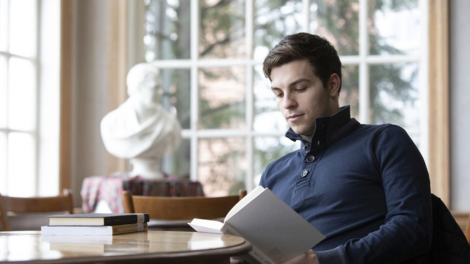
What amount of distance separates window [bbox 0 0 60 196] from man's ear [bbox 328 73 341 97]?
245 centimetres

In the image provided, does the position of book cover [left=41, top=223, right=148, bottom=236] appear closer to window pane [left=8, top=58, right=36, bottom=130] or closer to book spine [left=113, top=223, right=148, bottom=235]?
book spine [left=113, top=223, right=148, bottom=235]

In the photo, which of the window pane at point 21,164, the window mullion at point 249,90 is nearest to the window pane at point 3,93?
the window pane at point 21,164

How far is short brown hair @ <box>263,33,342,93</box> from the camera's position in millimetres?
1643

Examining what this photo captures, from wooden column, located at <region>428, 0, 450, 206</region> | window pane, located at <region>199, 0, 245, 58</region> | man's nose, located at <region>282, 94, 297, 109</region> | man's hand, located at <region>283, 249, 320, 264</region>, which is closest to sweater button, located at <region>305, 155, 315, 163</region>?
man's nose, located at <region>282, 94, 297, 109</region>

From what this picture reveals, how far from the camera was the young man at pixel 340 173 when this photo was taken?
4.59ft

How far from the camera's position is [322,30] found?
4.08m

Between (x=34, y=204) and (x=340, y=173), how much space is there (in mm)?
1680

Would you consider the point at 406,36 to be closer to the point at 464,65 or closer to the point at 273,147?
the point at 464,65

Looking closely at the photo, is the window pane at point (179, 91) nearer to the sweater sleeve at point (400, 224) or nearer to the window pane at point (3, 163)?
the window pane at point (3, 163)

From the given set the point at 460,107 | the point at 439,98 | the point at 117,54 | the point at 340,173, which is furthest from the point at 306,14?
the point at 340,173

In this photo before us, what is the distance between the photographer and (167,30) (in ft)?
14.2

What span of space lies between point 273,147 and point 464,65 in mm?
1350

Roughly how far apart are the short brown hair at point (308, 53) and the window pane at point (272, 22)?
247 cm

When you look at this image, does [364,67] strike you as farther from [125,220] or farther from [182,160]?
[125,220]
